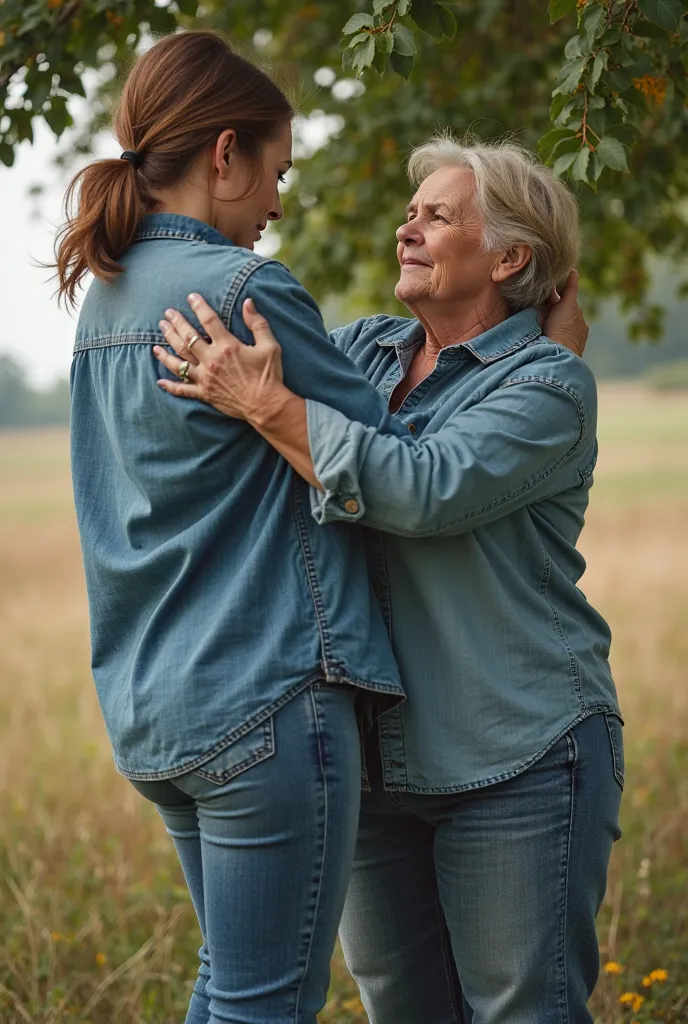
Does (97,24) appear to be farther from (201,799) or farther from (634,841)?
(634,841)

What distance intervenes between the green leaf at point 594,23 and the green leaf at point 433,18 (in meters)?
0.27

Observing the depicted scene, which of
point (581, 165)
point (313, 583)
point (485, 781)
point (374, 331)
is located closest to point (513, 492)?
point (313, 583)

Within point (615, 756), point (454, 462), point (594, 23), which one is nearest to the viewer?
point (454, 462)

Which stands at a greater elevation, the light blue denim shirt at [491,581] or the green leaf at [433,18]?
the green leaf at [433,18]

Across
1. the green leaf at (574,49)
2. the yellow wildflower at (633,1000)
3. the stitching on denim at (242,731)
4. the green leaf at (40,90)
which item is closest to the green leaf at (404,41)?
the green leaf at (574,49)

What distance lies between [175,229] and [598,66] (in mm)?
986

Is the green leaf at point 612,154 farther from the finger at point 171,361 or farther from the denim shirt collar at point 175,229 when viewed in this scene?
the finger at point 171,361

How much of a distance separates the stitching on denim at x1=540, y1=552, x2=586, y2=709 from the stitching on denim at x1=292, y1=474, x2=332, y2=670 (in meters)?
0.48

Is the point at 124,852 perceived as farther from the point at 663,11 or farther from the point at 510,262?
the point at 663,11

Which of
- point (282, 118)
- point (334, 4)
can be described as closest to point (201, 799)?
point (282, 118)

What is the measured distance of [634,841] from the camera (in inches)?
187

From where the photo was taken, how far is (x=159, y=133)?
6.13ft

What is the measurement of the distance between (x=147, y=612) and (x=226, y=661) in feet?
0.59

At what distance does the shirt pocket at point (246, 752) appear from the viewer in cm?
176
